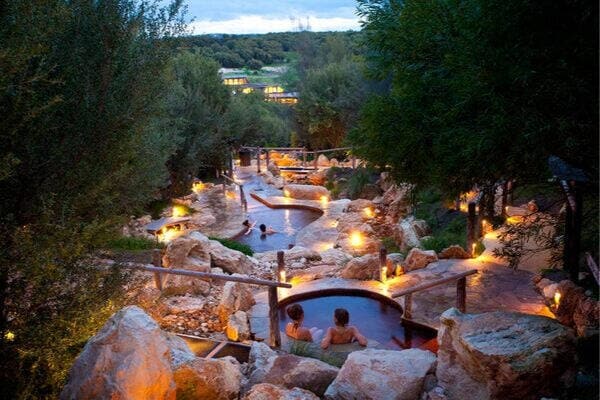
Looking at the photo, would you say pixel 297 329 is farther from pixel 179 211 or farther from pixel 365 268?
pixel 179 211

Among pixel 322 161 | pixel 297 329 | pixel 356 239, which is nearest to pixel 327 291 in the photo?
pixel 297 329

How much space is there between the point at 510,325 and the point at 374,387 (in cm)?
153

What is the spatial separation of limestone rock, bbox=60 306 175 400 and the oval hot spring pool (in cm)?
521

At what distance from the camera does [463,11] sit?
547cm

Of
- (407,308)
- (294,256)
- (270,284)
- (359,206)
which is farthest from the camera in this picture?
(359,206)

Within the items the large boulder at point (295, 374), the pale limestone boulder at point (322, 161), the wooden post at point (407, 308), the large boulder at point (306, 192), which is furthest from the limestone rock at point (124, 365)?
the pale limestone boulder at point (322, 161)

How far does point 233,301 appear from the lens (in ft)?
30.8

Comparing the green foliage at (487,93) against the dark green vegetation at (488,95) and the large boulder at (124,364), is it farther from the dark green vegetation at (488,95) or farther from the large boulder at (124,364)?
the large boulder at (124,364)

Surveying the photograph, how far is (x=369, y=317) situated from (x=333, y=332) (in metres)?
1.65

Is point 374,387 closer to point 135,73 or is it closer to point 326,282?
point 135,73

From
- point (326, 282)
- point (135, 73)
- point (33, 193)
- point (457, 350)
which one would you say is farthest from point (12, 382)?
point (326, 282)

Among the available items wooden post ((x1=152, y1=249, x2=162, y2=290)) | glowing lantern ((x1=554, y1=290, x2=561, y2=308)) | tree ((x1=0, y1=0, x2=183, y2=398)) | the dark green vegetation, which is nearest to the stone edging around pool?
wooden post ((x1=152, y1=249, x2=162, y2=290))

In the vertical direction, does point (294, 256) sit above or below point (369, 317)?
above

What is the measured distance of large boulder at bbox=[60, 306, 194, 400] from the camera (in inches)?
164
